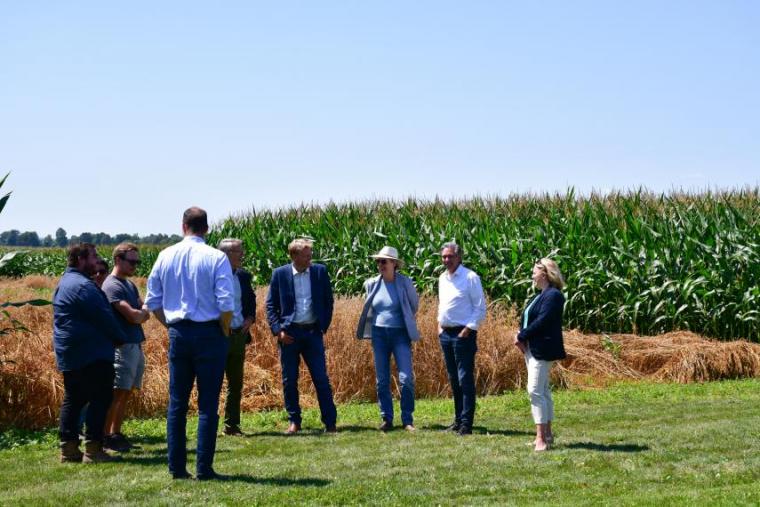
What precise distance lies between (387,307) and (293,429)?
1.66 meters

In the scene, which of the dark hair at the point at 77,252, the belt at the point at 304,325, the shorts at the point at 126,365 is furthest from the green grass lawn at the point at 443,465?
the dark hair at the point at 77,252

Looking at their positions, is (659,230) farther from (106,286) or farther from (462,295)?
(106,286)

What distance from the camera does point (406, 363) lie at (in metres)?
12.0

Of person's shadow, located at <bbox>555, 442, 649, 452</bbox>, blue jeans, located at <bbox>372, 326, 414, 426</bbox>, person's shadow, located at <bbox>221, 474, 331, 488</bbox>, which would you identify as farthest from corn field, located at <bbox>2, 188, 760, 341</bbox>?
person's shadow, located at <bbox>221, 474, 331, 488</bbox>

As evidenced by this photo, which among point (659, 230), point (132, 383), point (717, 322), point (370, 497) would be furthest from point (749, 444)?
point (659, 230)

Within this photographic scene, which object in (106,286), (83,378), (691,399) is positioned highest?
(106,286)

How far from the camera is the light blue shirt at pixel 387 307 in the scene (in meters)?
11.9

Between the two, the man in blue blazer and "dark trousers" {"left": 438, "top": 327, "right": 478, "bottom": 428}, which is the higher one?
the man in blue blazer

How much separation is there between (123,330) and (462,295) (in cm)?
340

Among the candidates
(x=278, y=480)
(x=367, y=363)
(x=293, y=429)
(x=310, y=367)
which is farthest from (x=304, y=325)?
(x=367, y=363)

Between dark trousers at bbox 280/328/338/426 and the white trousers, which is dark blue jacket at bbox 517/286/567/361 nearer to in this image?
the white trousers

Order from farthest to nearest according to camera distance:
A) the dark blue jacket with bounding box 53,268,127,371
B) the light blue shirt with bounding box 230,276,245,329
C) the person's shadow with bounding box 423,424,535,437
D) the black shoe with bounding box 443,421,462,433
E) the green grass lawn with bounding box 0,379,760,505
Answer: the light blue shirt with bounding box 230,276,245,329
the black shoe with bounding box 443,421,462,433
the person's shadow with bounding box 423,424,535,437
the dark blue jacket with bounding box 53,268,127,371
the green grass lawn with bounding box 0,379,760,505

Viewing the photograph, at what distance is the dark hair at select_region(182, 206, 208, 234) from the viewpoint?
8.78 m

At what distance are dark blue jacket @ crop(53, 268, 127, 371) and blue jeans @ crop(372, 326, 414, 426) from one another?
3.14 meters
